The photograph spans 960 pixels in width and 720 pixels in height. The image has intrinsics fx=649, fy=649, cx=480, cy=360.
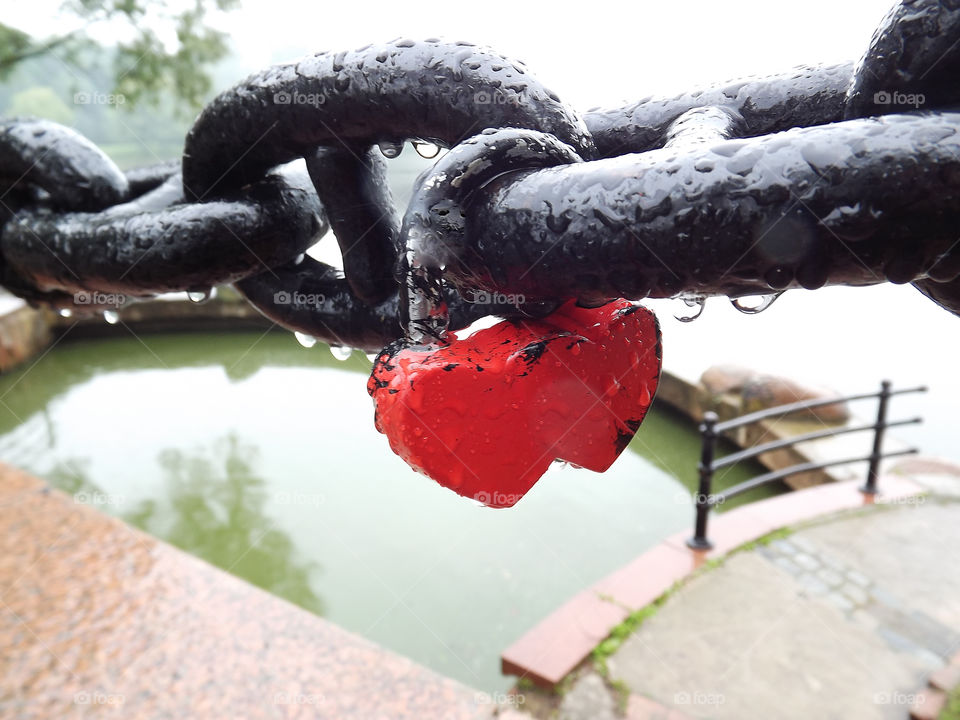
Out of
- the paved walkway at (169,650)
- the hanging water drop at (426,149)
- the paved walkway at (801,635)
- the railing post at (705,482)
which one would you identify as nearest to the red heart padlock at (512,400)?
the hanging water drop at (426,149)

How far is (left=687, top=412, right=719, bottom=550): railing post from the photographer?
308 cm

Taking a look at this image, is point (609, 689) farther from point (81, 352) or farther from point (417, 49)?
point (81, 352)

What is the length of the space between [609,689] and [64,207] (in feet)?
8.00

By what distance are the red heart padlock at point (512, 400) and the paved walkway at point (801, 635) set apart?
7.39ft

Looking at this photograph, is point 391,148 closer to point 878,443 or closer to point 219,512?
point 878,443

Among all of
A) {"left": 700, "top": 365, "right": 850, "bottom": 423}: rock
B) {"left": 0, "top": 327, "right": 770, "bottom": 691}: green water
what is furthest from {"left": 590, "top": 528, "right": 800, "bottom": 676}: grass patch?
{"left": 700, "top": 365, "right": 850, "bottom": 423}: rock

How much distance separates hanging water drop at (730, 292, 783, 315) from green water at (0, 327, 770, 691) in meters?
2.69

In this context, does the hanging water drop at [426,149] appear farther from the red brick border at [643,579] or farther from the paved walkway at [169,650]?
the red brick border at [643,579]

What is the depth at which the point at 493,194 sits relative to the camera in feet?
1.38

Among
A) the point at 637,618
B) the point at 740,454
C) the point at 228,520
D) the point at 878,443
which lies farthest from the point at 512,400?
the point at 228,520

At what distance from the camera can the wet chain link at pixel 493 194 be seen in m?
0.34

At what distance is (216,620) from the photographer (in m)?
2.19

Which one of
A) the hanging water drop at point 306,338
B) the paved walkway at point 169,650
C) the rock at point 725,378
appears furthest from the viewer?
the rock at point 725,378

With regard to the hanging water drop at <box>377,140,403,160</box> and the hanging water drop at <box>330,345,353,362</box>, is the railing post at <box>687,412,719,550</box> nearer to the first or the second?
the hanging water drop at <box>330,345,353,362</box>
